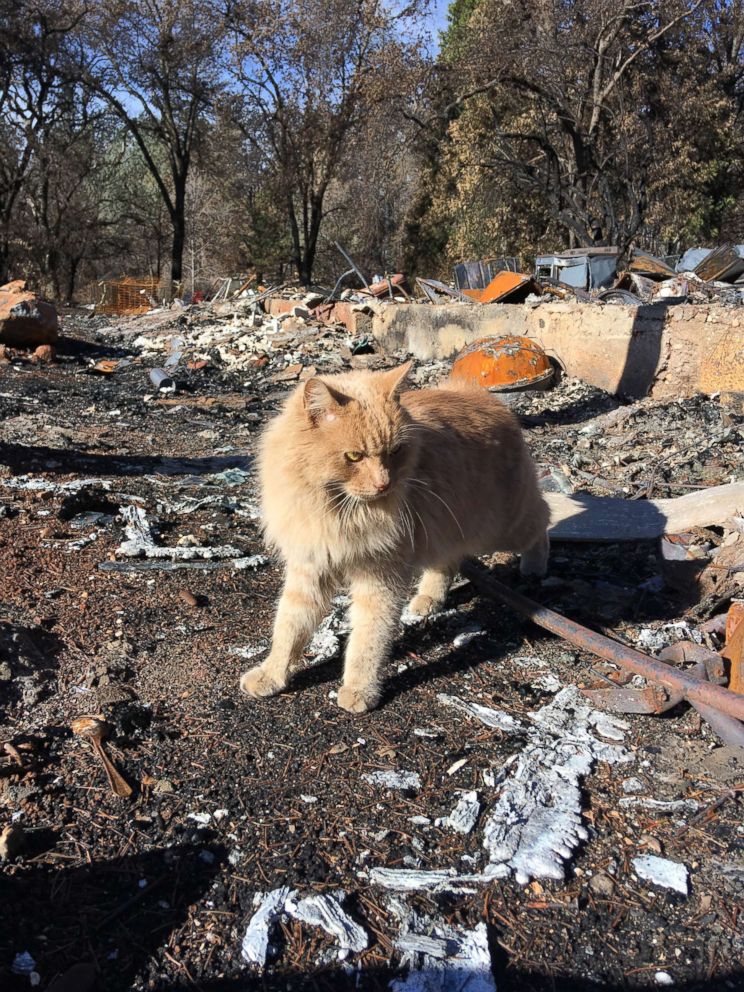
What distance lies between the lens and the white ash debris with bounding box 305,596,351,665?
3.59 m

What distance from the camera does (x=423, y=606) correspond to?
4094 millimetres

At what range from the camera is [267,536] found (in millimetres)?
3326

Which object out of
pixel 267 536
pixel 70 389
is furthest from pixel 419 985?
pixel 70 389

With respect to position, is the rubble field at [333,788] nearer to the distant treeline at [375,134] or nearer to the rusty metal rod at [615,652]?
the rusty metal rod at [615,652]

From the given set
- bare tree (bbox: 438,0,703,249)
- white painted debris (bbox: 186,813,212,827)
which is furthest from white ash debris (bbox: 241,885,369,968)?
bare tree (bbox: 438,0,703,249)

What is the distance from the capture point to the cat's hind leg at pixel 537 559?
450 cm

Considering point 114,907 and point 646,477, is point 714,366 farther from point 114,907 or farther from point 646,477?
point 114,907

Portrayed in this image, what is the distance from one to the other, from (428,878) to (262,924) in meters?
0.53

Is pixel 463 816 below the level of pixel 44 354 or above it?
below

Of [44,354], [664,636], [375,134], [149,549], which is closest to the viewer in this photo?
[664,636]

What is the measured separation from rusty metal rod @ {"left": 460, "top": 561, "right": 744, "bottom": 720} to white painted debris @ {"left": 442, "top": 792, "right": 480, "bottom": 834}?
107 cm

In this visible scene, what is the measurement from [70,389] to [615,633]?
9.38 metres

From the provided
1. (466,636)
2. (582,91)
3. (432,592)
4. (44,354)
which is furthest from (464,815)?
(582,91)

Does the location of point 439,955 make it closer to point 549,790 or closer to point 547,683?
point 549,790
